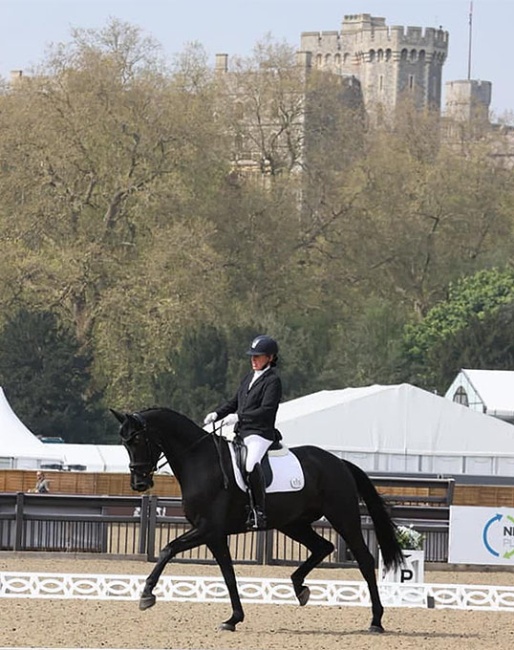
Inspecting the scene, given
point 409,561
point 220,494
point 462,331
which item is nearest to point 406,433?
point 409,561

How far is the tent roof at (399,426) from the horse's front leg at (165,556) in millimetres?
21701

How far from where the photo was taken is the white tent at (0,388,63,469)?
1341 inches

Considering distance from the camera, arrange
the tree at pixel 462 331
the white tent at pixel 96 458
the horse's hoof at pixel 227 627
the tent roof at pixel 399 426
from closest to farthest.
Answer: the horse's hoof at pixel 227 627, the tent roof at pixel 399 426, the white tent at pixel 96 458, the tree at pixel 462 331

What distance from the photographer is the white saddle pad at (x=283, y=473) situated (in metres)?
12.6

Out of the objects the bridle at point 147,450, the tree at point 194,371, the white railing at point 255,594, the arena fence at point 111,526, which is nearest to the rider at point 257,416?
the bridle at point 147,450

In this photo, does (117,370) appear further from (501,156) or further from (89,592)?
(89,592)

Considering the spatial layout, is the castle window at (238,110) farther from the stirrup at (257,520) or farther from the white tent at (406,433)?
the stirrup at (257,520)

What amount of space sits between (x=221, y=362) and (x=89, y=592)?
4812 centimetres

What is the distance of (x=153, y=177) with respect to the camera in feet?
211

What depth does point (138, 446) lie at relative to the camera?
12.4 meters

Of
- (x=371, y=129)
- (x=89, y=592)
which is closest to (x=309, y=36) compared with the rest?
(x=371, y=129)

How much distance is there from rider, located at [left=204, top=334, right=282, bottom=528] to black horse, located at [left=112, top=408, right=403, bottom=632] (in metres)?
0.10

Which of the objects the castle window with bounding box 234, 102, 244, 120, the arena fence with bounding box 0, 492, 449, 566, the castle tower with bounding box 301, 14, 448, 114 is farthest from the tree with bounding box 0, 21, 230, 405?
Answer: the castle tower with bounding box 301, 14, 448, 114

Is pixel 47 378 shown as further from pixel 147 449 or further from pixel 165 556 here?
pixel 165 556
